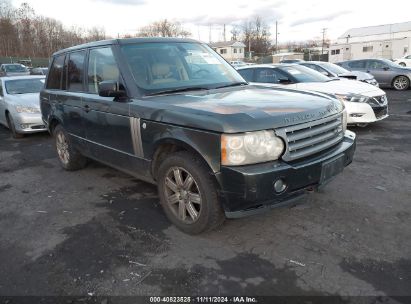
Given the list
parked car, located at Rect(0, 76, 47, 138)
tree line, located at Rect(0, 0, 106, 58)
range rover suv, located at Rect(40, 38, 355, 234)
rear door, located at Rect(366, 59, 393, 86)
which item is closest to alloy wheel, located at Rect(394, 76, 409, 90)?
rear door, located at Rect(366, 59, 393, 86)

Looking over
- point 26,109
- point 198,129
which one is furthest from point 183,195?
point 26,109

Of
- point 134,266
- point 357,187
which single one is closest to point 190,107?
point 134,266

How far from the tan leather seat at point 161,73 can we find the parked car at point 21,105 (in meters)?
5.68

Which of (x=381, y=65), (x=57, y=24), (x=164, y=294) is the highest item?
(x=57, y=24)

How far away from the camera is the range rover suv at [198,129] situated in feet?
9.54

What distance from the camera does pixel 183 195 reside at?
3.46 m

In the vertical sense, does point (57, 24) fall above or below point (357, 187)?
above

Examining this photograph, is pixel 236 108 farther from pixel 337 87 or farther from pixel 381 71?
pixel 381 71

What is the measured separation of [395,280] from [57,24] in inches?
3405

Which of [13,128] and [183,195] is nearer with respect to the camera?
[183,195]

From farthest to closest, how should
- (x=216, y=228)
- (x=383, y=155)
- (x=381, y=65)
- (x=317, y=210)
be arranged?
(x=381, y=65) → (x=383, y=155) → (x=317, y=210) → (x=216, y=228)

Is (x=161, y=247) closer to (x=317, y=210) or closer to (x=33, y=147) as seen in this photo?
(x=317, y=210)

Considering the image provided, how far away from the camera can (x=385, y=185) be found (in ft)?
15.3

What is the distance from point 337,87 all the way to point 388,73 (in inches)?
406
